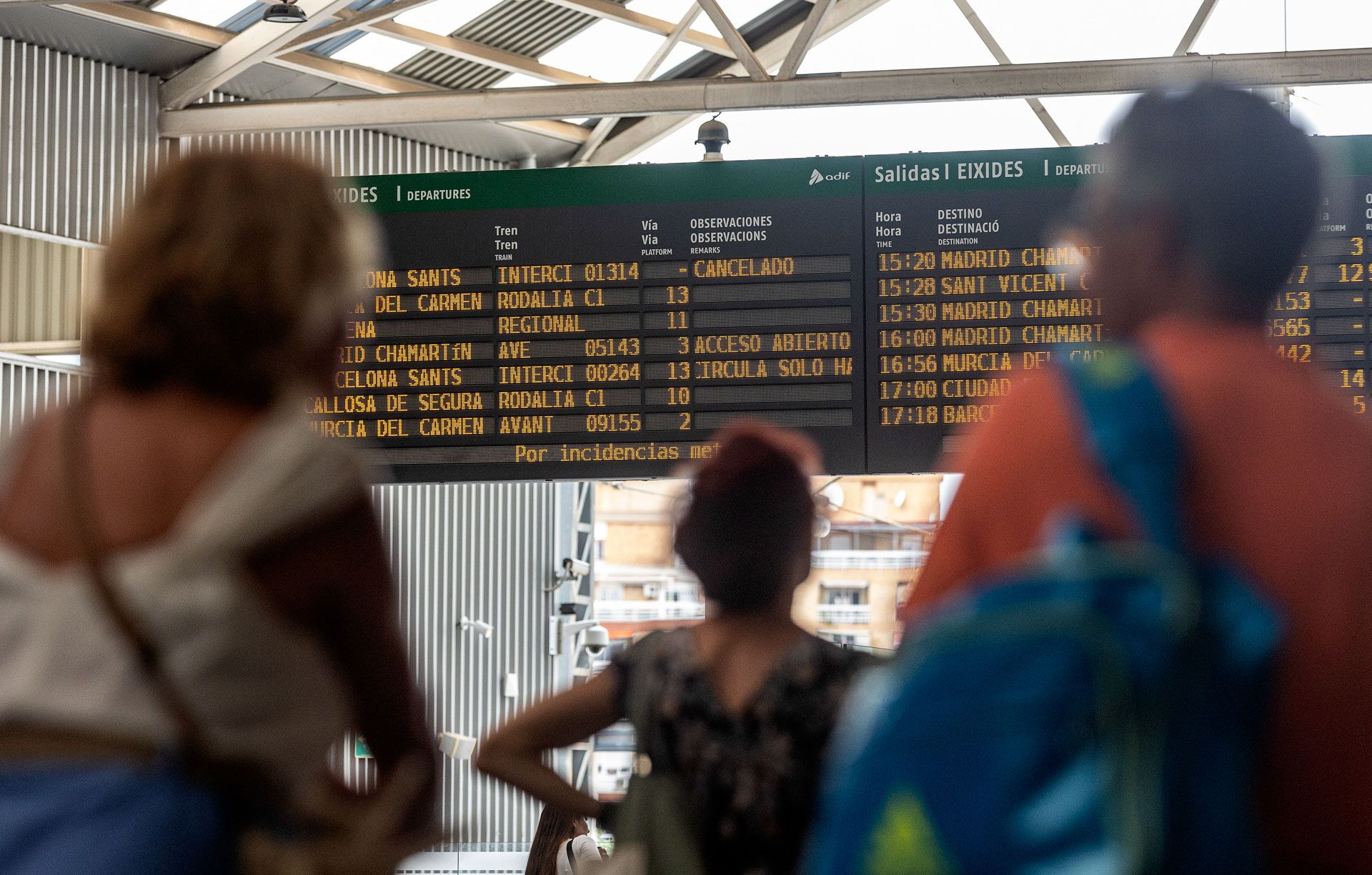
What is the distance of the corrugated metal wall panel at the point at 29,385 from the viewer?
985cm

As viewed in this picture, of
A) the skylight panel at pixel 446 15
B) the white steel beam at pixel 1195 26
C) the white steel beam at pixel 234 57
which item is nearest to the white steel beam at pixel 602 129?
the skylight panel at pixel 446 15

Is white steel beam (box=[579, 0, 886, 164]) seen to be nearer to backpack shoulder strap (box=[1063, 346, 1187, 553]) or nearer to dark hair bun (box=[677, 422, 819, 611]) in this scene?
dark hair bun (box=[677, 422, 819, 611])

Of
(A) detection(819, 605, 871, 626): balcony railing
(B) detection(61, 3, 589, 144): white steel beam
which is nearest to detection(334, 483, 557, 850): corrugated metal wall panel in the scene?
(B) detection(61, 3, 589, 144): white steel beam

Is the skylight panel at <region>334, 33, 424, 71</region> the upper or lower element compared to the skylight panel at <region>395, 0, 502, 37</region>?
lower

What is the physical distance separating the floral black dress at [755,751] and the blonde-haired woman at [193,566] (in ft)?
2.09

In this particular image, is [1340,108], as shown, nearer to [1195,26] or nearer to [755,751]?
[1195,26]

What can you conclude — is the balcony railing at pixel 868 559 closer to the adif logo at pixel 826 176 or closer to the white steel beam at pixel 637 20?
the white steel beam at pixel 637 20

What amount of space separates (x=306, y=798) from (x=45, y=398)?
9.22 meters

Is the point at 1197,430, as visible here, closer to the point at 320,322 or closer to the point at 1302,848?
the point at 1302,848

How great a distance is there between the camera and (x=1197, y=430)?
56.1 inches

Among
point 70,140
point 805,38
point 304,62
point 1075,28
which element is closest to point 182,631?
point 805,38

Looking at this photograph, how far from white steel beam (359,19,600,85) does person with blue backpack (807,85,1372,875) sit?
9.97m

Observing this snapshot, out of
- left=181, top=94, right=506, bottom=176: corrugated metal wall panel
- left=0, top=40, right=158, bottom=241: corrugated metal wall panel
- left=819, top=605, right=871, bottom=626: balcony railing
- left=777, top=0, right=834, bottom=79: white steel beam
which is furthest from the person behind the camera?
left=819, top=605, right=871, bottom=626: balcony railing

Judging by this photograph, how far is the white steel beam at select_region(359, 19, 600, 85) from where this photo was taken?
11.3 metres
